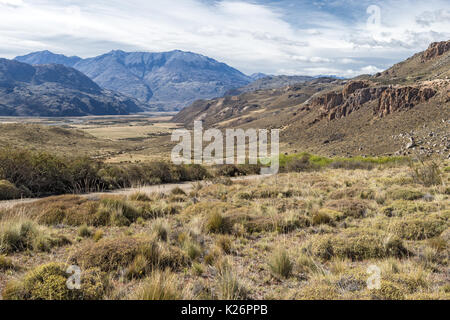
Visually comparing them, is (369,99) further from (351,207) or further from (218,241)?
(218,241)

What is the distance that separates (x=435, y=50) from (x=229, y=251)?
304ft

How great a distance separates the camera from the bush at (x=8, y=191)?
14.1m

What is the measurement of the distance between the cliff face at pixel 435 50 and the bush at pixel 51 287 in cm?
9345

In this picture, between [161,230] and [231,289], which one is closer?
[231,289]

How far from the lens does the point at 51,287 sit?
14.1ft

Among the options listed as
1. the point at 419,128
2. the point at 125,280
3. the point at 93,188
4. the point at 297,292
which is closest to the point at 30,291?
the point at 125,280

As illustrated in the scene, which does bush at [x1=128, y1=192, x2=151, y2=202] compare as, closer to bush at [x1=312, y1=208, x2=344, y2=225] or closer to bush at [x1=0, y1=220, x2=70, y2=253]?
bush at [x1=0, y1=220, x2=70, y2=253]

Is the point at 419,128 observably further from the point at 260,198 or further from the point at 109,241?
the point at 109,241

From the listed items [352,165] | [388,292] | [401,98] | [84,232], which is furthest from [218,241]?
[401,98]

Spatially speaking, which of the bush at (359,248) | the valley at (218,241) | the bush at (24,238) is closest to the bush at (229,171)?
the valley at (218,241)

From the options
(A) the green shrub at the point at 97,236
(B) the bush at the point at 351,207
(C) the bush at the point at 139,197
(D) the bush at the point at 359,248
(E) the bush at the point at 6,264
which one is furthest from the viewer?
(C) the bush at the point at 139,197

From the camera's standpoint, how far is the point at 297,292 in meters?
4.61

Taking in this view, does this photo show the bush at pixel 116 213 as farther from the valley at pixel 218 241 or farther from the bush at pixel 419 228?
the bush at pixel 419 228
